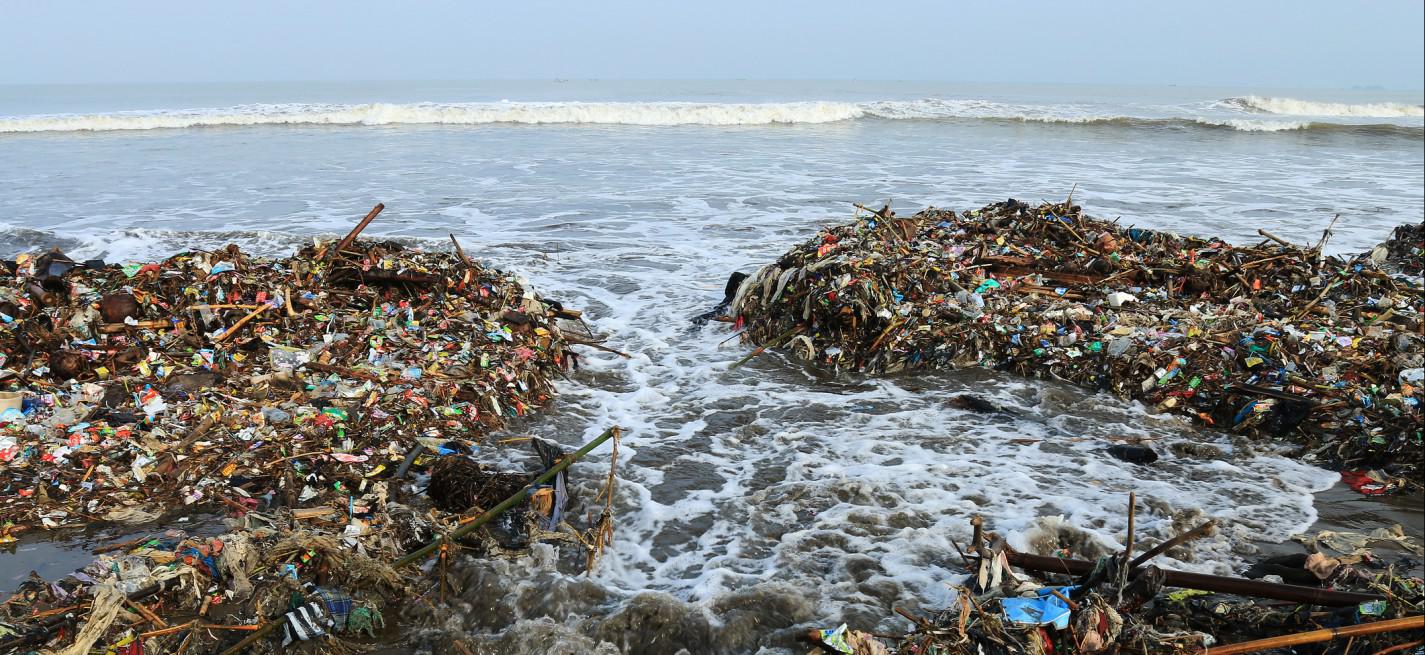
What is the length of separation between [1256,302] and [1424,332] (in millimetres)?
998

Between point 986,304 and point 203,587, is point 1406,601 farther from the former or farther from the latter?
point 203,587

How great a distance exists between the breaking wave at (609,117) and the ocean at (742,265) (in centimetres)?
39

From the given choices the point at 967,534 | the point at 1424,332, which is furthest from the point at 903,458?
the point at 1424,332

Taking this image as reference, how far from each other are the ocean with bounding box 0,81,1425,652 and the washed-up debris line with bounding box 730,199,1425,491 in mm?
277

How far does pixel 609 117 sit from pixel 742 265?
23.5 metres

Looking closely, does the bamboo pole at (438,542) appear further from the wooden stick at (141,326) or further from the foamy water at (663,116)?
the foamy water at (663,116)

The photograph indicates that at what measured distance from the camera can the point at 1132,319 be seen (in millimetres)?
5879

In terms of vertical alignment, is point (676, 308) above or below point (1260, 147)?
below

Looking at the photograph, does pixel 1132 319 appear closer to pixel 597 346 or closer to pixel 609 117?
pixel 597 346

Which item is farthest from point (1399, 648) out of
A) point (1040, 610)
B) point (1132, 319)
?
point (1132, 319)

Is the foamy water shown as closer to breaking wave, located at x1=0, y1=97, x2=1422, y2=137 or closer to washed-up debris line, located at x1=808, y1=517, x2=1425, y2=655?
breaking wave, located at x1=0, y1=97, x2=1422, y2=137

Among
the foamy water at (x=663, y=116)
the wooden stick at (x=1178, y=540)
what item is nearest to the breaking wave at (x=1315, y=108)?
the foamy water at (x=663, y=116)

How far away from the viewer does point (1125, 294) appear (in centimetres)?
637

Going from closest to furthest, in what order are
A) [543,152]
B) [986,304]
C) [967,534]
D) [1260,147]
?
[967,534], [986,304], [543,152], [1260,147]
